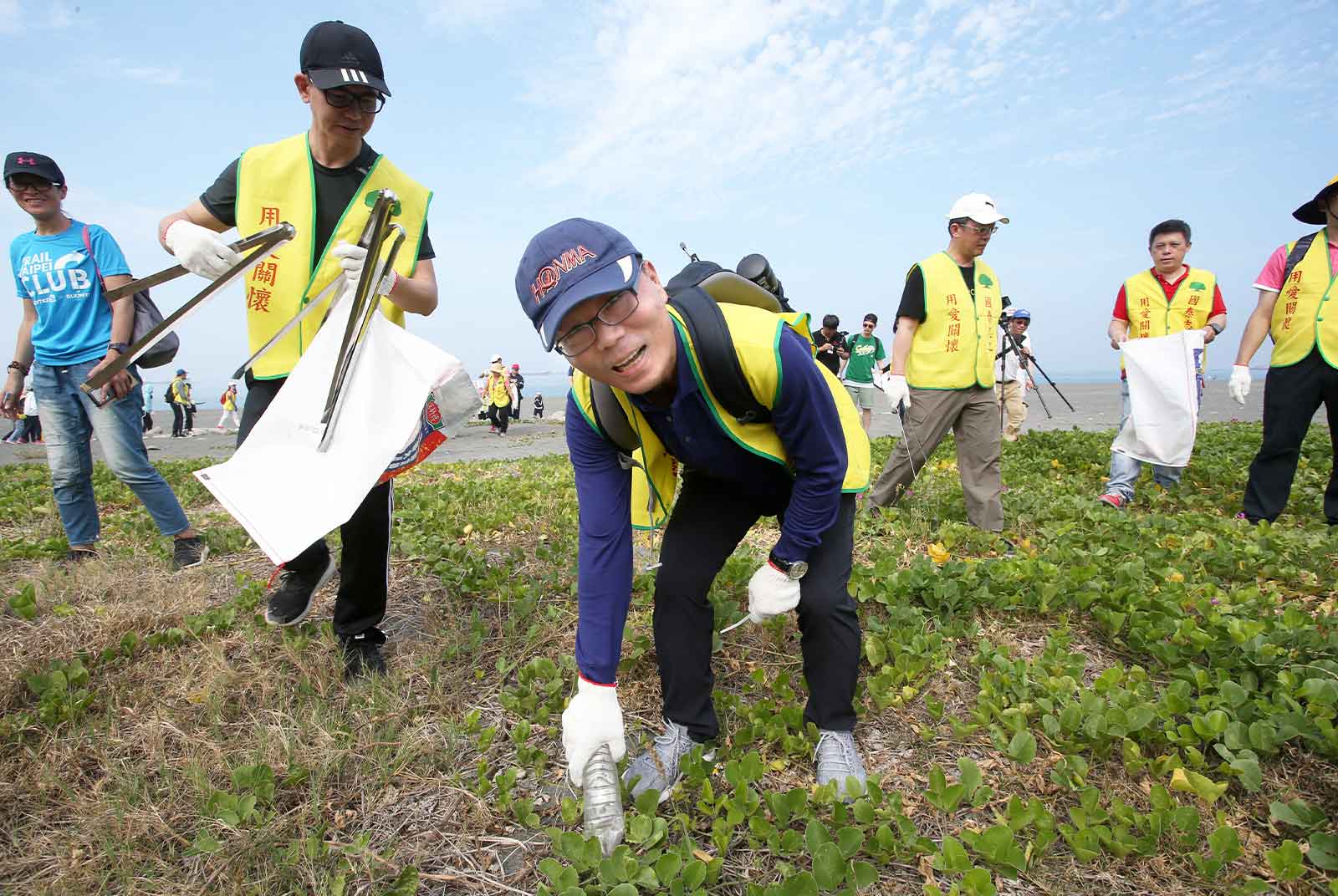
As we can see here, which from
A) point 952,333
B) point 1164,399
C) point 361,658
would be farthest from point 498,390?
point 361,658

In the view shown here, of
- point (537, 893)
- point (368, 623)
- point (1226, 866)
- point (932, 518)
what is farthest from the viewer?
point (932, 518)

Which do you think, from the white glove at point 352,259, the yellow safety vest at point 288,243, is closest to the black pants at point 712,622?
the white glove at point 352,259

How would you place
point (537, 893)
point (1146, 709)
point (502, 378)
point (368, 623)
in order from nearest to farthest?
1. point (537, 893)
2. point (1146, 709)
3. point (368, 623)
4. point (502, 378)

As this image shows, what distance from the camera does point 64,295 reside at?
3867mm

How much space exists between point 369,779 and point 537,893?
78 cm

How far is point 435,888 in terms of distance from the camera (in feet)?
5.82

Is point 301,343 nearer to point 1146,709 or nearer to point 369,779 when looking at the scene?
point 369,779

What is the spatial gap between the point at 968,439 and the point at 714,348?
10.7 ft

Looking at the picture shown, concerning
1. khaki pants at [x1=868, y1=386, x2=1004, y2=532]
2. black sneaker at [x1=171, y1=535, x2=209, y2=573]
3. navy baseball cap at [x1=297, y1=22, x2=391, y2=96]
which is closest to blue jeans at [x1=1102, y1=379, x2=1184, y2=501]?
khaki pants at [x1=868, y1=386, x2=1004, y2=532]

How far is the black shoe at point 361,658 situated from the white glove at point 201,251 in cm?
136

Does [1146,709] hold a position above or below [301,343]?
below

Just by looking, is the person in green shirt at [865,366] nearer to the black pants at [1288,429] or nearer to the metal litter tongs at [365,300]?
the black pants at [1288,429]

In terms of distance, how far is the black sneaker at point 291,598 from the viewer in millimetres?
2766

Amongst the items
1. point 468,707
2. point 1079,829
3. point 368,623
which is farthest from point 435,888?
point 1079,829
